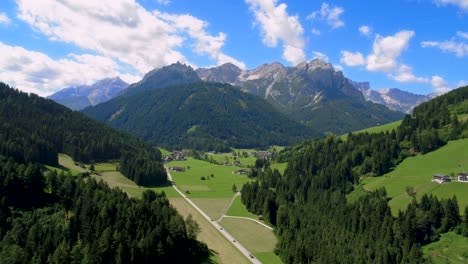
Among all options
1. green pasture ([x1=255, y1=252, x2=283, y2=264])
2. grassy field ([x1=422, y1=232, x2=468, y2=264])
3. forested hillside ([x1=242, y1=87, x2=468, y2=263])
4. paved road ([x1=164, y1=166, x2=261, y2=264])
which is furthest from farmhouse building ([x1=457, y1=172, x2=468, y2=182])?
paved road ([x1=164, y1=166, x2=261, y2=264])

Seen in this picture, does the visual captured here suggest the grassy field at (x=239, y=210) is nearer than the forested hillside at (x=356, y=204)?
No

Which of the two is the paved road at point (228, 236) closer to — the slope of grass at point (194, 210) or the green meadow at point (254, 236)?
the slope of grass at point (194, 210)

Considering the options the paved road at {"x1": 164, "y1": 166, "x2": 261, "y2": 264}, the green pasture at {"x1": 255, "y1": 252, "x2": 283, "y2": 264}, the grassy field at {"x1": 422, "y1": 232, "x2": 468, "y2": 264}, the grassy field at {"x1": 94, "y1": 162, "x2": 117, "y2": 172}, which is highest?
the grassy field at {"x1": 94, "y1": 162, "x2": 117, "y2": 172}

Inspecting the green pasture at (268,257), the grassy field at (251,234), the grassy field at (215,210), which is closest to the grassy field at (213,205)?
the grassy field at (215,210)

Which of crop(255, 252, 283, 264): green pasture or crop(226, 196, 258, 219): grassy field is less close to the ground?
crop(226, 196, 258, 219): grassy field

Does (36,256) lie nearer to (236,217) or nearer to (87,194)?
(87,194)

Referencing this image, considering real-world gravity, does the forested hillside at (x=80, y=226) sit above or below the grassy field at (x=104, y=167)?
below

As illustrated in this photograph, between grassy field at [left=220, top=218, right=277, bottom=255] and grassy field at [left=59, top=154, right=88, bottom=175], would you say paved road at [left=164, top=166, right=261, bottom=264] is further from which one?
grassy field at [left=59, top=154, right=88, bottom=175]
